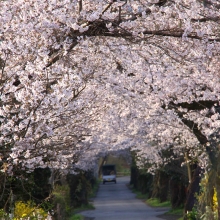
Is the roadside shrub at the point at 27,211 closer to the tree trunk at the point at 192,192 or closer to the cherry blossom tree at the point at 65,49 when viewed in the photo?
the cherry blossom tree at the point at 65,49

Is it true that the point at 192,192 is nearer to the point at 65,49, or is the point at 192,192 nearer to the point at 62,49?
the point at 62,49

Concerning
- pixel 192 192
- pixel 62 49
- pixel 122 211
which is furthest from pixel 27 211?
pixel 122 211

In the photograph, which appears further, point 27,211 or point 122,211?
point 122,211

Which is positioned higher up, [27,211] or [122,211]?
[27,211]

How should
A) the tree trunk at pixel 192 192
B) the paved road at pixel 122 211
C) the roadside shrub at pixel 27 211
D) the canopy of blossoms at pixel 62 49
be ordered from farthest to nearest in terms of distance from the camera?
the paved road at pixel 122 211, the tree trunk at pixel 192 192, the roadside shrub at pixel 27 211, the canopy of blossoms at pixel 62 49

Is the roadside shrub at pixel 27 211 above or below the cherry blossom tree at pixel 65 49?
below

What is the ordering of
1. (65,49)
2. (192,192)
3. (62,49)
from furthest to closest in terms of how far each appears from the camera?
(192,192), (62,49), (65,49)

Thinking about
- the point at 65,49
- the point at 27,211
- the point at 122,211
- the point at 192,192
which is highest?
the point at 65,49

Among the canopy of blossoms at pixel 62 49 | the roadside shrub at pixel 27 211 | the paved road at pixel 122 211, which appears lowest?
the paved road at pixel 122 211

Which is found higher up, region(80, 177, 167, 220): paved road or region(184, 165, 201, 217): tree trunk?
region(184, 165, 201, 217): tree trunk

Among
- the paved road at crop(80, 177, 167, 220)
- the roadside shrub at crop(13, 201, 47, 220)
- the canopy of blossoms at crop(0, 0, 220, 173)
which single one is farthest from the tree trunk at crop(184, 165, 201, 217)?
the roadside shrub at crop(13, 201, 47, 220)

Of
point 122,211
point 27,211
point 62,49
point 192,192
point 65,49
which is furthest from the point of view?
point 122,211

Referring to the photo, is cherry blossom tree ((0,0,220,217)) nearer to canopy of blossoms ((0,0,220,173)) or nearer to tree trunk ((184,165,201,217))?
canopy of blossoms ((0,0,220,173))

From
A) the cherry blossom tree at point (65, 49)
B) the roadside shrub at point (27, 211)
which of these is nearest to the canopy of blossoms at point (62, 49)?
the cherry blossom tree at point (65, 49)
